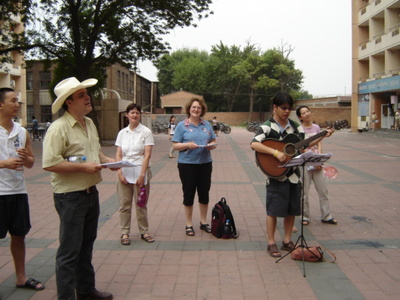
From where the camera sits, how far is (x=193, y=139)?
5.04 metres

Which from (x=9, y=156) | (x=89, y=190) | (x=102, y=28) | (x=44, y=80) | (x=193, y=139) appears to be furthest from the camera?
(x=44, y=80)

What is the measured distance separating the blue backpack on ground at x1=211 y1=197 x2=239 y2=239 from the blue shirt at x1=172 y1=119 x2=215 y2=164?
677 mm

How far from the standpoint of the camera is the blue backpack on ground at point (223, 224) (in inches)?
198

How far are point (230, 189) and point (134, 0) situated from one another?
14282 millimetres

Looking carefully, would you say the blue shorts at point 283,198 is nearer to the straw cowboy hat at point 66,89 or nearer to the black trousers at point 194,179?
the black trousers at point 194,179

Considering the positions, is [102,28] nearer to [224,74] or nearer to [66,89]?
[66,89]

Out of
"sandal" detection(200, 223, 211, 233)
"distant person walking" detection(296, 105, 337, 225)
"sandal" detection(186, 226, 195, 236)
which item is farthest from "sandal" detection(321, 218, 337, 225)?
"sandal" detection(186, 226, 195, 236)

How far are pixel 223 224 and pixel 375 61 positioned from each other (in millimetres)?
31620

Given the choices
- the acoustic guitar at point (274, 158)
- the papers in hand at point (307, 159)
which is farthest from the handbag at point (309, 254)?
the papers in hand at point (307, 159)

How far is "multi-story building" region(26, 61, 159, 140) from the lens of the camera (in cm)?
2428

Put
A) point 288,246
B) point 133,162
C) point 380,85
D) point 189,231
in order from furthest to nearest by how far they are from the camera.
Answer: point 380,85
point 189,231
point 133,162
point 288,246

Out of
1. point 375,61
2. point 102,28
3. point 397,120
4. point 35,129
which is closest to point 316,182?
point 102,28

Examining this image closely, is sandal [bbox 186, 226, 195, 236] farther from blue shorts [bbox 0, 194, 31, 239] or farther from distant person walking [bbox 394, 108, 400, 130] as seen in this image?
→ distant person walking [bbox 394, 108, 400, 130]

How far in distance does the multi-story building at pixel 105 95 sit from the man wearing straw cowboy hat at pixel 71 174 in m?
20.3
